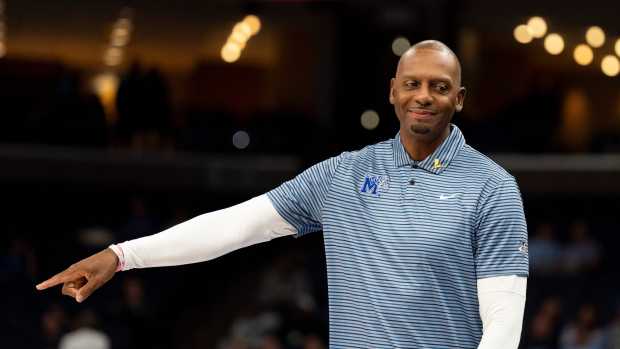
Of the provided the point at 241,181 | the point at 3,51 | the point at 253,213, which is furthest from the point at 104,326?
the point at 253,213

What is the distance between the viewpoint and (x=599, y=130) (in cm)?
1373

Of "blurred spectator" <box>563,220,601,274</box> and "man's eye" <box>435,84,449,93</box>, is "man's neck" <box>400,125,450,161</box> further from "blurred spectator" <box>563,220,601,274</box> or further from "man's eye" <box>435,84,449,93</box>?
"blurred spectator" <box>563,220,601,274</box>

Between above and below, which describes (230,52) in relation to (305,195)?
below

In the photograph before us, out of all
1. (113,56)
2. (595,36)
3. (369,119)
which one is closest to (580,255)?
(595,36)

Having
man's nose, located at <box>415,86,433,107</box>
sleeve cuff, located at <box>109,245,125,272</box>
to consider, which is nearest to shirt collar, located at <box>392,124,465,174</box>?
man's nose, located at <box>415,86,433,107</box>

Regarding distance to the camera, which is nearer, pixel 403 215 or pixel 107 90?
pixel 403 215

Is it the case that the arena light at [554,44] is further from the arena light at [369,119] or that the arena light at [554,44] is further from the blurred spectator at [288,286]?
the blurred spectator at [288,286]

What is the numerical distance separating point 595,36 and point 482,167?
7749 mm

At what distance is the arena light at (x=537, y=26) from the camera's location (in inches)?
425

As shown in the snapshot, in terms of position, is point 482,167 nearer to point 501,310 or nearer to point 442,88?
point 442,88

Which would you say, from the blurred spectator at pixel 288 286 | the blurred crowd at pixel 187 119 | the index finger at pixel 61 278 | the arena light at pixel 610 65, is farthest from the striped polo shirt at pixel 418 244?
the blurred spectator at pixel 288 286

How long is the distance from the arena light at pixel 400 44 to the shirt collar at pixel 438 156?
703cm

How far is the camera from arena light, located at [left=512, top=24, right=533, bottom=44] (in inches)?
465

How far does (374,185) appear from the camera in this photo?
2797 mm
